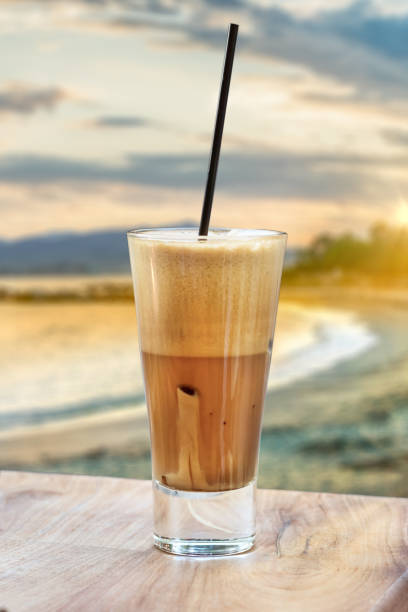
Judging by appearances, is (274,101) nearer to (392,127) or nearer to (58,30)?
(392,127)

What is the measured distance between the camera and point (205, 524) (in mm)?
653

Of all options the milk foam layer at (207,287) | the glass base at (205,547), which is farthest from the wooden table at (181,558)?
the milk foam layer at (207,287)

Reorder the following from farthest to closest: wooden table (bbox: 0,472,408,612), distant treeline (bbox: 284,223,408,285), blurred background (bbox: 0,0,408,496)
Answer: distant treeline (bbox: 284,223,408,285) < blurred background (bbox: 0,0,408,496) < wooden table (bbox: 0,472,408,612)

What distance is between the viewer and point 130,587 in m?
0.58

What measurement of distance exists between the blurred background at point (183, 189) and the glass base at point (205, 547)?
415 centimetres

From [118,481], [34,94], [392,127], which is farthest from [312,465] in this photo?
[118,481]

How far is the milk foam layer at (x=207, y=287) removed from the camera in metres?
0.64

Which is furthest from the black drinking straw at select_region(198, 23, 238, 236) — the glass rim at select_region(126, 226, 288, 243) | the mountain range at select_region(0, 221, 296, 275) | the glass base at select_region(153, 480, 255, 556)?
the mountain range at select_region(0, 221, 296, 275)

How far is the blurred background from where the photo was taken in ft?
16.4

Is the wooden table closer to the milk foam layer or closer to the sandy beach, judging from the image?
the milk foam layer

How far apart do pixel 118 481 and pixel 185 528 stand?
0.66ft

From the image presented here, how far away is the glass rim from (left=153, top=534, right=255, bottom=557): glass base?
10.5 inches

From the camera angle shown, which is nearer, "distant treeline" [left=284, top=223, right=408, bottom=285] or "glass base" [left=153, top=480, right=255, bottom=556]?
"glass base" [left=153, top=480, right=255, bottom=556]

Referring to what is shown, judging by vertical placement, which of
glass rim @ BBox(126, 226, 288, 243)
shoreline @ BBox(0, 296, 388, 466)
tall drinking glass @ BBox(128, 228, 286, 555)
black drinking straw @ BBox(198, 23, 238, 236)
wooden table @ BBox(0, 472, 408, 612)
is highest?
black drinking straw @ BBox(198, 23, 238, 236)
